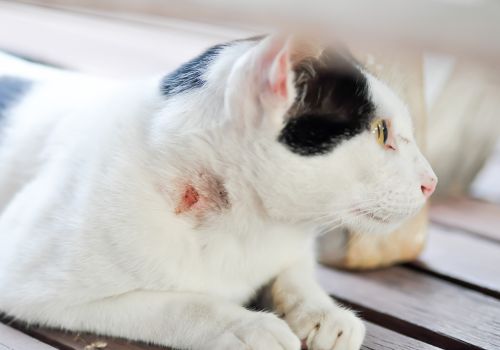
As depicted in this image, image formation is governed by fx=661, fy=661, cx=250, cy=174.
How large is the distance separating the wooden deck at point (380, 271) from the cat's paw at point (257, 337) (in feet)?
0.41

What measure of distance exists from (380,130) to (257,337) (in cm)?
29

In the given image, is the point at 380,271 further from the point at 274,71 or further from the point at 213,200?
the point at 274,71

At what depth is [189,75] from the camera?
0.87 m

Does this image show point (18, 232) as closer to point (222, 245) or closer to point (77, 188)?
point (77, 188)

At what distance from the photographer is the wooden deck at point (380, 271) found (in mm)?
957

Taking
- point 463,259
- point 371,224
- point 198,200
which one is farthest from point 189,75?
point 463,259

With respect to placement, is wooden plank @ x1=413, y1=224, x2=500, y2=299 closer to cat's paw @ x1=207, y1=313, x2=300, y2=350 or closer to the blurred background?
the blurred background

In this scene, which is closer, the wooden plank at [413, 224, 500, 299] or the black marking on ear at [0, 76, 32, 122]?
the black marking on ear at [0, 76, 32, 122]

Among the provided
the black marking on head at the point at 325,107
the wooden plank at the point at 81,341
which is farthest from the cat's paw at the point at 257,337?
the black marking on head at the point at 325,107

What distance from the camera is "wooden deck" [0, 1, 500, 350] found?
957 mm

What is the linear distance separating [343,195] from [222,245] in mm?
172

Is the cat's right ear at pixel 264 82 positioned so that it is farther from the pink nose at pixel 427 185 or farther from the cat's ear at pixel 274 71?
the pink nose at pixel 427 185

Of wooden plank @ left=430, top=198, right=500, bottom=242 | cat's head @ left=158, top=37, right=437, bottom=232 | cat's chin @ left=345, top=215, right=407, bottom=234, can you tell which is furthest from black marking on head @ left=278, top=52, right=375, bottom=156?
wooden plank @ left=430, top=198, right=500, bottom=242

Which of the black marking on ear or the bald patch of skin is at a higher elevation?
the bald patch of skin
